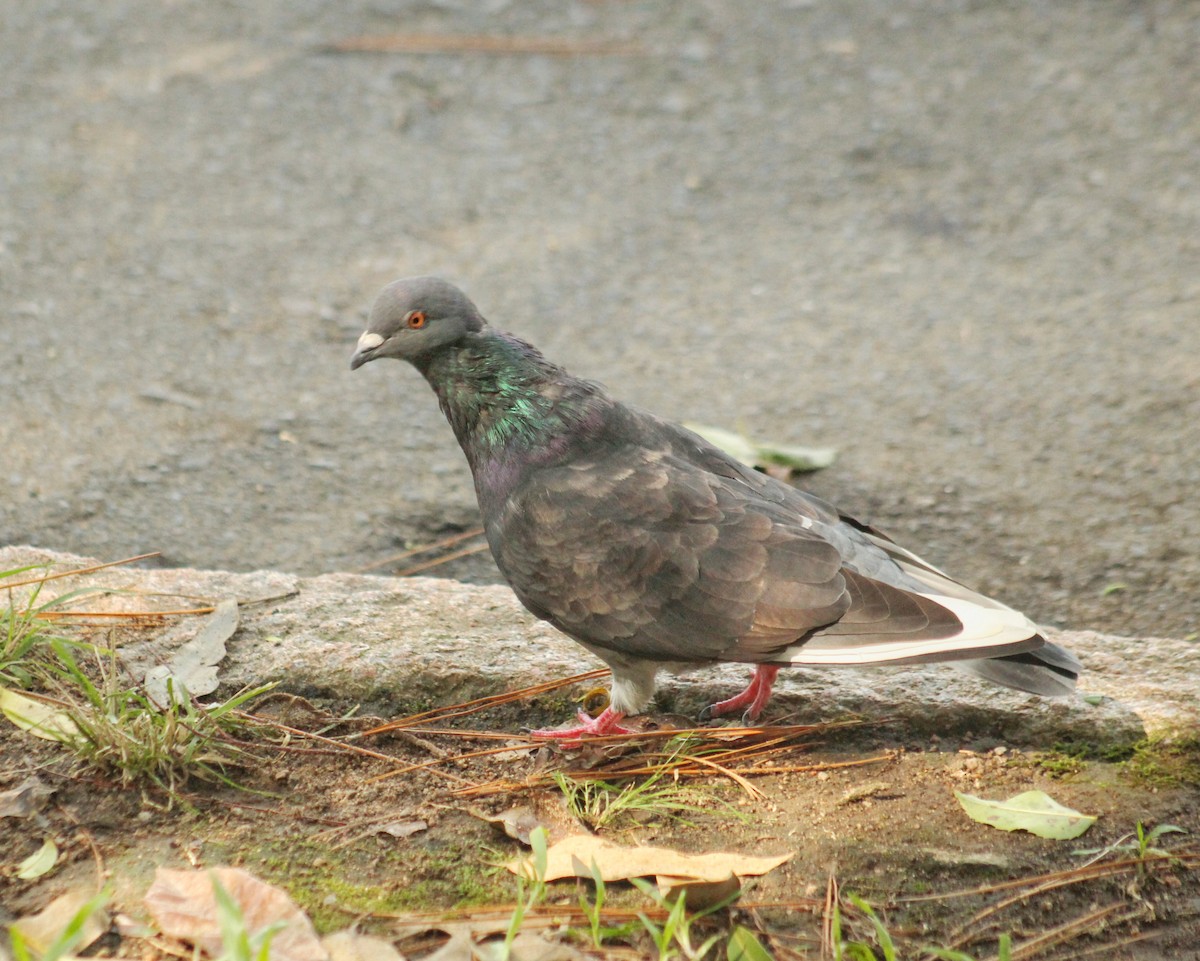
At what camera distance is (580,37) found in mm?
7934

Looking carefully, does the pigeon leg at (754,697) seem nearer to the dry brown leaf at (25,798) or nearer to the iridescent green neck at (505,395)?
the iridescent green neck at (505,395)

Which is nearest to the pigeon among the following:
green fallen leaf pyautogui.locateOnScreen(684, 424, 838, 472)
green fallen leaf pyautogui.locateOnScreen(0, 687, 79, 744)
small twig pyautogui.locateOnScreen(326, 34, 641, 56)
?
green fallen leaf pyautogui.locateOnScreen(0, 687, 79, 744)

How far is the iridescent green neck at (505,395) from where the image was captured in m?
3.37

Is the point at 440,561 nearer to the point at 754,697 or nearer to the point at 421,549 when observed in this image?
the point at 421,549

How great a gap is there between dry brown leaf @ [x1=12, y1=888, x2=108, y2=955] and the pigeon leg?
60.2 inches

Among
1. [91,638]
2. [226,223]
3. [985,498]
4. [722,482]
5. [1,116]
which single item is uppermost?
[1,116]

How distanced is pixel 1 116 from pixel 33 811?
5.59 metres

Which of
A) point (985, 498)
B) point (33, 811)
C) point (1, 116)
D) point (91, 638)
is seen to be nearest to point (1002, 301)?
point (985, 498)

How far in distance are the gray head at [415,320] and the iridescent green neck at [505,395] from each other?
6 centimetres

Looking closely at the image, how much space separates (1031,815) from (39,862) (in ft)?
6.66

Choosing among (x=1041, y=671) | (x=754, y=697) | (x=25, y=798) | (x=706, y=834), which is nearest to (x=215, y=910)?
(x=25, y=798)

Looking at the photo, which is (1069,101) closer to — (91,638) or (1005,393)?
(1005,393)

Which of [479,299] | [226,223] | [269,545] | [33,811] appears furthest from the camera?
[226,223]

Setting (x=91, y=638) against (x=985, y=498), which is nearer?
(x=91, y=638)
